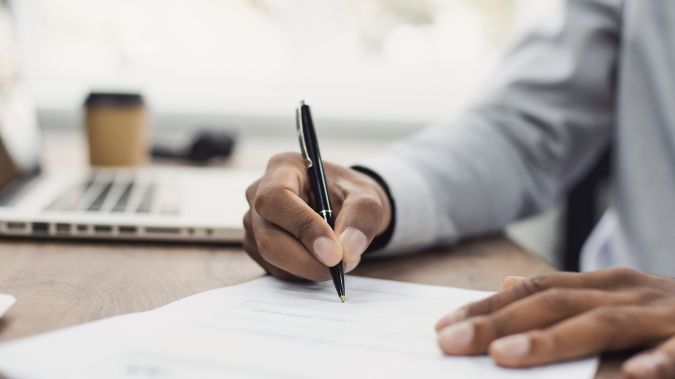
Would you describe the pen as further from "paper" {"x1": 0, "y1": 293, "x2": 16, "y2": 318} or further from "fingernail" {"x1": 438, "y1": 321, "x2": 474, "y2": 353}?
"paper" {"x1": 0, "y1": 293, "x2": 16, "y2": 318}

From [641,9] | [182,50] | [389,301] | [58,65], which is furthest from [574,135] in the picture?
[58,65]

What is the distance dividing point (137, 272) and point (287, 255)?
140 millimetres

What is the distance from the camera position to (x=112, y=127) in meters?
0.96

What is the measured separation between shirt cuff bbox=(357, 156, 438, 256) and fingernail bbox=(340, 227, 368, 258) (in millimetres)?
111

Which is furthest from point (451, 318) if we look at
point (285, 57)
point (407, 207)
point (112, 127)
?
point (285, 57)

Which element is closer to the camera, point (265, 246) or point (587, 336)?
point (587, 336)

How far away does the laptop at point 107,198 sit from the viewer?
0.63 metres

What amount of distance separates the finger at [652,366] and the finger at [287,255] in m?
0.22

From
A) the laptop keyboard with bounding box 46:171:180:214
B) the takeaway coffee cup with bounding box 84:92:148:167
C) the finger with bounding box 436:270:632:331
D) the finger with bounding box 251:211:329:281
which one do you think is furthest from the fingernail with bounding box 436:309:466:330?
the takeaway coffee cup with bounding box 84:92:148:167

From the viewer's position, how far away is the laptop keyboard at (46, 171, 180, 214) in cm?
68

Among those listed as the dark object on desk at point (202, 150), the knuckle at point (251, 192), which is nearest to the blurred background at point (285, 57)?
the dark object on desk at point (202, 150)

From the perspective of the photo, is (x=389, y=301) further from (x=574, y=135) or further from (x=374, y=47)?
(x=374, y=47)

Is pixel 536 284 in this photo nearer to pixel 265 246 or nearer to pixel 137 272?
pixel 265 246

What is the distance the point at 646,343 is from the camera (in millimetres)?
403
